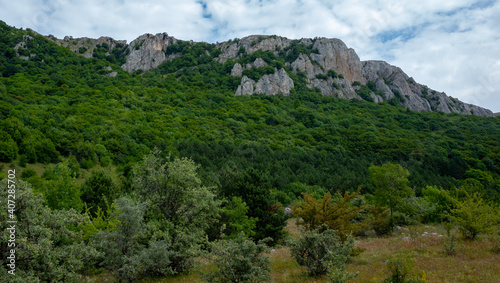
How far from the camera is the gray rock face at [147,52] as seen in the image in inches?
5202

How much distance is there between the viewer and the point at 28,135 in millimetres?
46344

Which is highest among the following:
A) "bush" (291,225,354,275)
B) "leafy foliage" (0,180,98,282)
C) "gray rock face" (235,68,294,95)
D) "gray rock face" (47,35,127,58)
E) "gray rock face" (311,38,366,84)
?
"gray rock face" (47,35,127,58)

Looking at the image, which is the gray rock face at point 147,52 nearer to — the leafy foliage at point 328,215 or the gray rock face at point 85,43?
the gray rock face at point 85,43

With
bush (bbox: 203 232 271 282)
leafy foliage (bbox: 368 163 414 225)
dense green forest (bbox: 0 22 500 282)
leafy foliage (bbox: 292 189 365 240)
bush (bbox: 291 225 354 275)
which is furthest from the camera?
leafy foliage (bbox: 368 163 414 225)

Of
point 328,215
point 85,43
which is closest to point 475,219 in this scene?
point 328,215

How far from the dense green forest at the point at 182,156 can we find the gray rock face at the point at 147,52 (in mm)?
9738

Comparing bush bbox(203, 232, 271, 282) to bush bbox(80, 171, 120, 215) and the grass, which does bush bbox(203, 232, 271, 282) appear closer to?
the grass

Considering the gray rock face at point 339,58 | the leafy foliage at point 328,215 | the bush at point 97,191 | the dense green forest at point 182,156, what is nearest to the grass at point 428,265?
the leafy foliage at point 328,215

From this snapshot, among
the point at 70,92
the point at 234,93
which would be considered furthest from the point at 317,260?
the point at 234,93

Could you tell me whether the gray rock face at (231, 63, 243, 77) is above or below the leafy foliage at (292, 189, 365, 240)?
above

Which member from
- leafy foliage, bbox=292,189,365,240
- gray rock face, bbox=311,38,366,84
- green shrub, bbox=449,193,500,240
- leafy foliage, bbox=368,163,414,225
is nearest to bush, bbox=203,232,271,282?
leafy foliage, bbox=292,189,365,240

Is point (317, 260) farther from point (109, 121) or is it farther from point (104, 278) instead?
point (109, 121)

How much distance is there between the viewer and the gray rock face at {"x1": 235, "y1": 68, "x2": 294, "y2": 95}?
362 ft

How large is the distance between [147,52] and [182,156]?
102083mm
